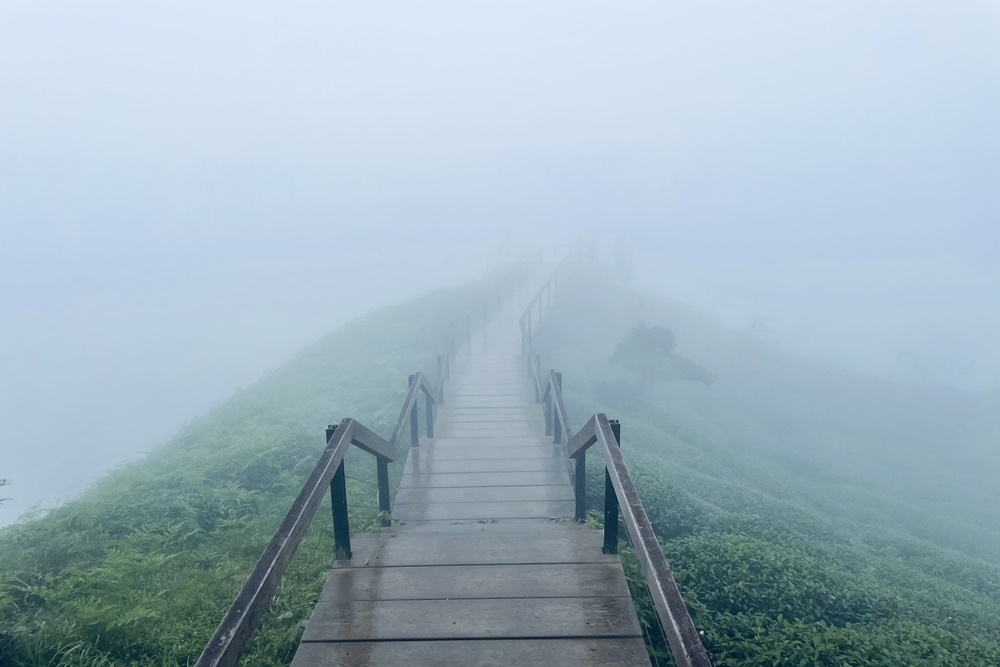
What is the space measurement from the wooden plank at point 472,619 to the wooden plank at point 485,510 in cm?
271

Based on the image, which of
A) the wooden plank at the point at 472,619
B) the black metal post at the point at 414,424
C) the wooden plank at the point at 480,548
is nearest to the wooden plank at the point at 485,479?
the black metal post at the point at 414,424

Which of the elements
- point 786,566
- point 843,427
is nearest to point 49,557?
point 786,566

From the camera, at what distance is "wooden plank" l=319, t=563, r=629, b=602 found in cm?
404

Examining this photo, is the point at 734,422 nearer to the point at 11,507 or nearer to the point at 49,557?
the point at 49,557

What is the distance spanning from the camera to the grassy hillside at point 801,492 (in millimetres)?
4844

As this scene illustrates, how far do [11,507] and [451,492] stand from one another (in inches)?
2533

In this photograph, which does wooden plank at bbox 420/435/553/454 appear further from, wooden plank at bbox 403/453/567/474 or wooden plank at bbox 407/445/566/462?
wooden plank at bbox 403/453/567/474

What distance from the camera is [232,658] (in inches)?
104

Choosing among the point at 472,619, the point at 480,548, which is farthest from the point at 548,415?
the point at 472,619

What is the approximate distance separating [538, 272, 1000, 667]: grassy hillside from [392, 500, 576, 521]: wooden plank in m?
1.26

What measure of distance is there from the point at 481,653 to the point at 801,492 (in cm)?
1968

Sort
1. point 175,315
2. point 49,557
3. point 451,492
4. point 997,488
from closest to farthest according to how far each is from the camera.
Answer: point 49,557 → point 451,492 → point 997,488 → point 175,315

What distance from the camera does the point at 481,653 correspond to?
11.2ft

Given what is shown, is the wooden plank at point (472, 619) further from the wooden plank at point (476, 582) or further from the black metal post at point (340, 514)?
the black metal post at point (340, 514)
